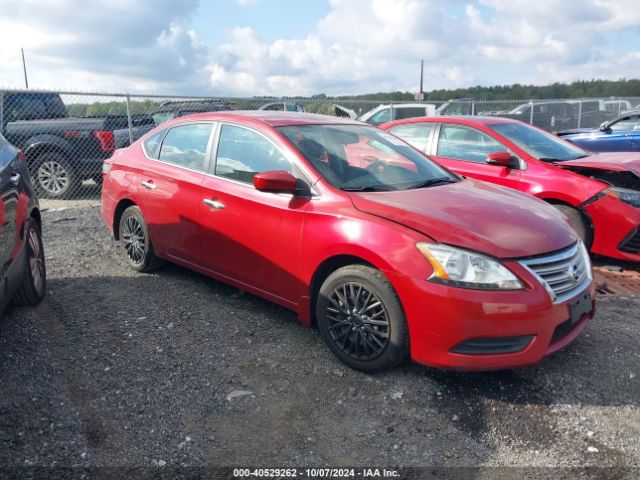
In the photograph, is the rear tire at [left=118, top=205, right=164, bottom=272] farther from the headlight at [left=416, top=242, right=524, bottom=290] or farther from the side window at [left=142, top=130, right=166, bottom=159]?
the headlight at [left=416, top=242, right=524, bottom=290]

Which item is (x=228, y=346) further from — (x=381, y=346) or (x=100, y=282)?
(x=100, y=282)

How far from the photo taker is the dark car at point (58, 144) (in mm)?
9461

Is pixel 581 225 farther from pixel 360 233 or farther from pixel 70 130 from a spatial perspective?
pixel 70 130

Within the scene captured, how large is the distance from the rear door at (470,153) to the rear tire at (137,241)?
347 centimetres

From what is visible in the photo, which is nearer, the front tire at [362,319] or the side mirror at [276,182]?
the front tire at [362,319]

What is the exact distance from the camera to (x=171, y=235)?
15.8ft

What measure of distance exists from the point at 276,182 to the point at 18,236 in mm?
1818

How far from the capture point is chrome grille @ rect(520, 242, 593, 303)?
317 cm

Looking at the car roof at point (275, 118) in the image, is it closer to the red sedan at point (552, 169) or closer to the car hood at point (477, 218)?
the car hood at point (477, 218)

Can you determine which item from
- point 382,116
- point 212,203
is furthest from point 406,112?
point 212,203

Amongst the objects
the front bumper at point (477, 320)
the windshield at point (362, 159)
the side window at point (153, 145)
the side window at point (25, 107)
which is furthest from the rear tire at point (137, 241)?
the side window at point (25, 107)

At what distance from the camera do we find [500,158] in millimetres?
5922

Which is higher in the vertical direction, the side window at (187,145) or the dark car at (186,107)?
the dark car at (186,107)

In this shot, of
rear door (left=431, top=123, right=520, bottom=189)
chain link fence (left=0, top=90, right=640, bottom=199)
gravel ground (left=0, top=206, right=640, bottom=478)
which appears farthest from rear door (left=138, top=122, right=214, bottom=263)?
chain link fence (left=0, top=90, right=640, bottom=199)
